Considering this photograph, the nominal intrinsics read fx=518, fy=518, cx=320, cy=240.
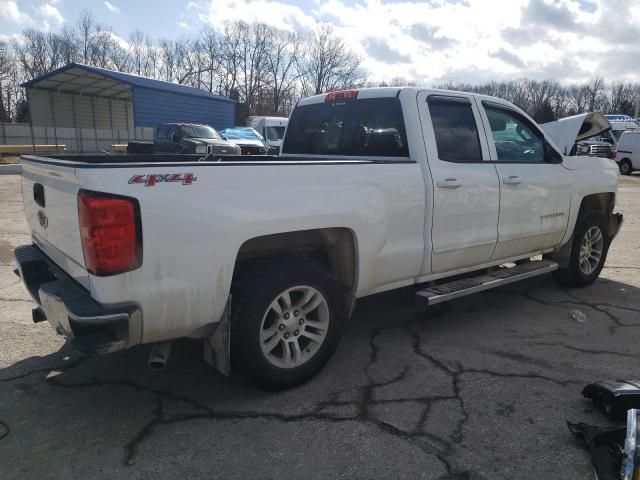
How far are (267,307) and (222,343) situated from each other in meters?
0.33

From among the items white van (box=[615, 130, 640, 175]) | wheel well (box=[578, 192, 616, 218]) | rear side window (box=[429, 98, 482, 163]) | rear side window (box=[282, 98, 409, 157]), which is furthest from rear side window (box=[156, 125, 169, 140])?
white van (box=[615, 130, 640, 175])

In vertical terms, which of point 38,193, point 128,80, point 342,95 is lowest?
point 38,193

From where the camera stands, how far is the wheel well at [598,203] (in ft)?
18.5

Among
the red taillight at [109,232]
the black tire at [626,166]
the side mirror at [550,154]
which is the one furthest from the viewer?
the black tire at [626,166]

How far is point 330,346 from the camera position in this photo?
347 cm

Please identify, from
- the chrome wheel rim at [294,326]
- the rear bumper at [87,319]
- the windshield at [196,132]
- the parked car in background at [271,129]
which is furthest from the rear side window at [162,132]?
the rear bumper at [87,319]

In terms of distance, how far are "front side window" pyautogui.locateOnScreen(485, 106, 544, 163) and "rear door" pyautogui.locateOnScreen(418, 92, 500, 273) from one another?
27 centimetres

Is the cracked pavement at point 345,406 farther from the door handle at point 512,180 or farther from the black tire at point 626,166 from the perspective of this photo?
the black tire at point 626,166

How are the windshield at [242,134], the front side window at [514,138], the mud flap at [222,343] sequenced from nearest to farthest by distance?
the mud flap at [222,343] → the front side window at [514,138] → the windshield at [242,134]

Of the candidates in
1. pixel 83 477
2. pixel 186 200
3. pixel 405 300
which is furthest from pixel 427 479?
pixel 405 300

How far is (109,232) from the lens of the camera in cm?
247

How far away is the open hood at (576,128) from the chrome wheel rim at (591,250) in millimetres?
947

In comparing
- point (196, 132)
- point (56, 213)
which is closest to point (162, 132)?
point (196, 132)

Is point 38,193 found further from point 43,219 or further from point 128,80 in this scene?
point 128,80
